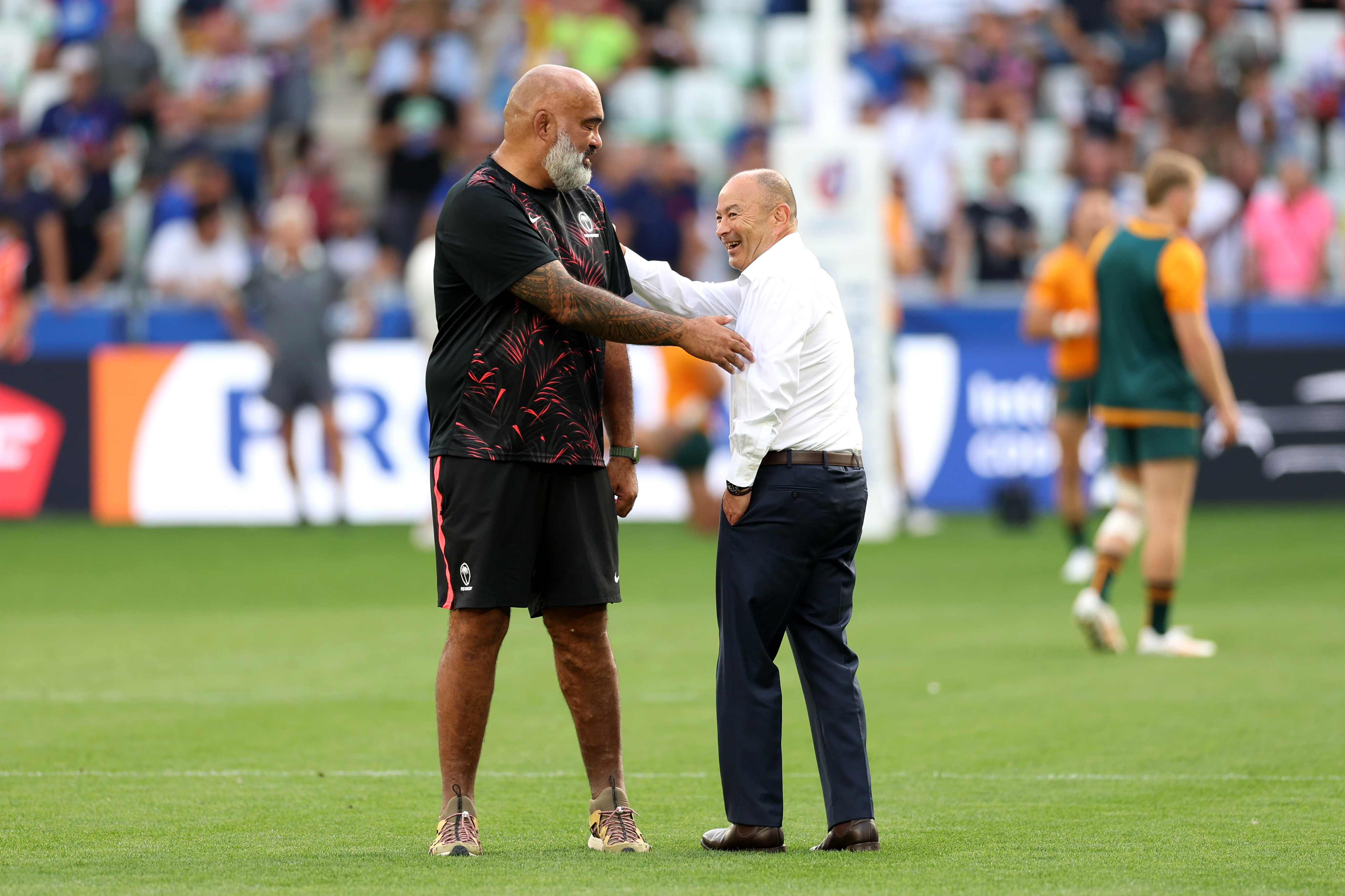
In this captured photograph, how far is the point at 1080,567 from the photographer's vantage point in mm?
13555

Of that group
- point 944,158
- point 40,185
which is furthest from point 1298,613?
point 40,185

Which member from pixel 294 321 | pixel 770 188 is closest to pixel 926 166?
pixel 294 321

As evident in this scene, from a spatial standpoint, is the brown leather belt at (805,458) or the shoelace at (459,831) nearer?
the shoelace at (459,831)

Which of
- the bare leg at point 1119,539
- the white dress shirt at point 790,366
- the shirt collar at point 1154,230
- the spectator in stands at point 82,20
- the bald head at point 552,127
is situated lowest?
the bare leg at point 1119,539

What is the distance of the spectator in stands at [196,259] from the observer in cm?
1944

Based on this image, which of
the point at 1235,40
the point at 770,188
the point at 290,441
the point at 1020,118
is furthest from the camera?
the point at 1235,40

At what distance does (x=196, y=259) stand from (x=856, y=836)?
15.4 m

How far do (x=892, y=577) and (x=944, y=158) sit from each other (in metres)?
8.26

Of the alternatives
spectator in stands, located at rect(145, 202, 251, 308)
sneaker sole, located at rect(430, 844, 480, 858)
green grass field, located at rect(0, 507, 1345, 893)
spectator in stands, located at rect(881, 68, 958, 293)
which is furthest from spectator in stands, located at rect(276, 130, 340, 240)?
sneaker sole, located at rect(430, 844, 480, 858)

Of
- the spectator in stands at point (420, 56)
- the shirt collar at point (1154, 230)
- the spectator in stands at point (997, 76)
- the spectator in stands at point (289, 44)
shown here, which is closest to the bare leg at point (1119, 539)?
the shirt collar at point (1154, 230)

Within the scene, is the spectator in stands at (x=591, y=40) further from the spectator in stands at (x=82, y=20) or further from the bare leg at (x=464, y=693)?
the bare leg at (x=464, y=693)

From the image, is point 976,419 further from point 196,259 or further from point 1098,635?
point 196,259

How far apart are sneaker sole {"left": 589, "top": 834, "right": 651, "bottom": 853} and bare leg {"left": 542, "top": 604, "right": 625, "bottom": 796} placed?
0.16 metres

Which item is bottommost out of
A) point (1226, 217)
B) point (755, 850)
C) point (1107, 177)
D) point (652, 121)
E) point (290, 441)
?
point (755, 850)
